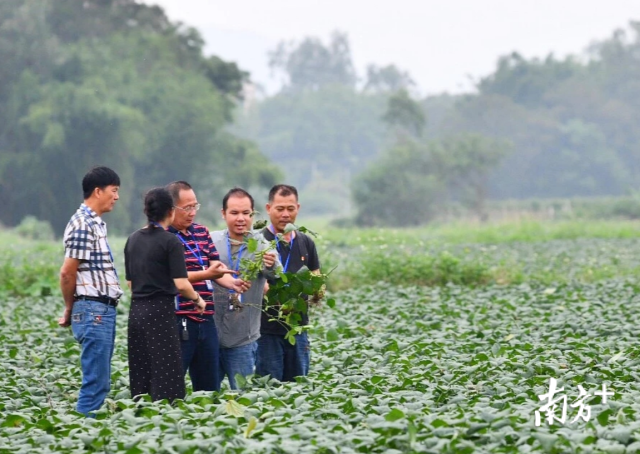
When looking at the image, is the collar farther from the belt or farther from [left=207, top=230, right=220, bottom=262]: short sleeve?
the belt

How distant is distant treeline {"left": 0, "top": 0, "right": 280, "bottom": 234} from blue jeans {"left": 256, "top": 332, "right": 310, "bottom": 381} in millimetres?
39878

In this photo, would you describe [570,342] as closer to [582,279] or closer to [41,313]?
[41,313]

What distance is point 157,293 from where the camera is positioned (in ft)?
23.2

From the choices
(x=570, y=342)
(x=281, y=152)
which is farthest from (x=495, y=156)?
(x=570, y=342)

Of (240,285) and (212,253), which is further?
(212,253)

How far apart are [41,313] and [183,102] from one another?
3771 centimetres

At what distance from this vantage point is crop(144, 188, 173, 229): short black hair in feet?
23.1

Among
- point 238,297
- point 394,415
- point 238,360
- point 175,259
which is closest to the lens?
point 394,415

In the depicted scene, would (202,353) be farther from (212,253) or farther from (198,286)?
(212,253)

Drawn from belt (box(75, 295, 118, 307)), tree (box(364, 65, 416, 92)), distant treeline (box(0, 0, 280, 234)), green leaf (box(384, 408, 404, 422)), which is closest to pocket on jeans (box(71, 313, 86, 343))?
belt (box(75, 295, 118, 307))

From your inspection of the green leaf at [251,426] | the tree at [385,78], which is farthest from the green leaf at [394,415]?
the tree at [385,78]

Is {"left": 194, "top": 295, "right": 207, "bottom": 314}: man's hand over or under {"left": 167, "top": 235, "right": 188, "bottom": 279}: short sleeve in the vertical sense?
under

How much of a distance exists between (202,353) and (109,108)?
4070 centimetres

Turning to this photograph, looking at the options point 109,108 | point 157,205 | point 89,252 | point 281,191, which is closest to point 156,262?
Answer: point 157,205
